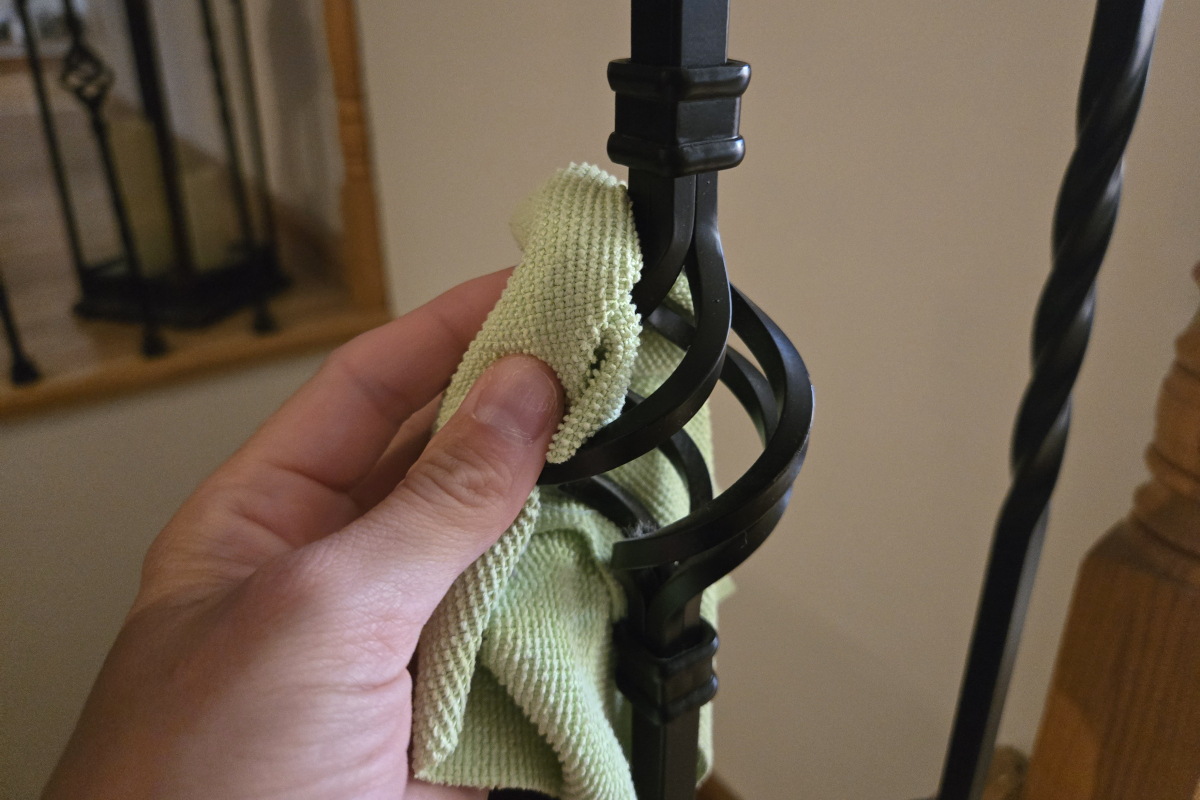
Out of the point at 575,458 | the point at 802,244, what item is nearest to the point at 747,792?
the point at 802,244

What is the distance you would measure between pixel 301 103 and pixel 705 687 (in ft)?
3.60

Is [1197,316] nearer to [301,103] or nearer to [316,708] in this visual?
[316,708]

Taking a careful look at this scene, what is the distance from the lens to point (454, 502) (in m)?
0.24

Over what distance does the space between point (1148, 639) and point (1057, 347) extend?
152 millimetres

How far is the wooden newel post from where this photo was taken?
0.25m

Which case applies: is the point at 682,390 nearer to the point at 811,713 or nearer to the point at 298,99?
the point at 811,713

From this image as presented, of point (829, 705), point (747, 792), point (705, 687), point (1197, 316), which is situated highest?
point (1197, 316)

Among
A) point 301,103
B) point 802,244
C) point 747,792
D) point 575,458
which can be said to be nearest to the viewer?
point 575,458

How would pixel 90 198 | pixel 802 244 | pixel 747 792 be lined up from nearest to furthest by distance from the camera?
pixel 802 244 < pixel 747 792 < pixel 90 198

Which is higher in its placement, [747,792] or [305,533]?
[305,533]

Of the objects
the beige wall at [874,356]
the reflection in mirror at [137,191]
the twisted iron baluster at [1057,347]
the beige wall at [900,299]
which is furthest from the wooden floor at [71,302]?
the twisted iron baluster at [1057,347]

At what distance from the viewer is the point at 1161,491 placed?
265mm

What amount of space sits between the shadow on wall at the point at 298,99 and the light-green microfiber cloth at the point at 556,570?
37.2 inches

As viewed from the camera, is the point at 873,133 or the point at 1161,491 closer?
the point at 1161,491
